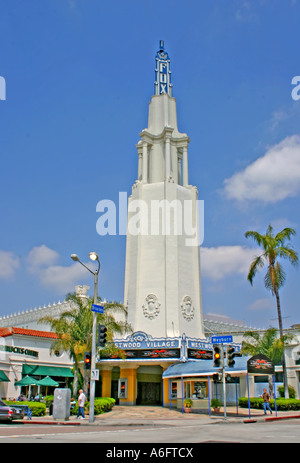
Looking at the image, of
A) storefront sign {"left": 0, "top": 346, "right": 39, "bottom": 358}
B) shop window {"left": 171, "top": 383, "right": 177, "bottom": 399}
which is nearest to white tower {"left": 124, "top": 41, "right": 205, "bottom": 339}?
shop window {"left": 171, "top": 383, "right": 177, "bottom": 399}

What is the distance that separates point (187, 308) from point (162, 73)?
3035cm

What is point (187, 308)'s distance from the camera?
4850cm

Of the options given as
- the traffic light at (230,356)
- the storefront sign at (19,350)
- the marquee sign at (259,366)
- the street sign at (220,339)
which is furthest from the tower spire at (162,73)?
the traffic light at (230,356)

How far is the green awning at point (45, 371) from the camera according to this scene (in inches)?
1606

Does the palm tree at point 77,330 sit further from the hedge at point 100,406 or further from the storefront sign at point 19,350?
the storefront sign at point 19,350

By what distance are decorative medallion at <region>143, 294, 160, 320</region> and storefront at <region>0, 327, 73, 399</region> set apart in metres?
9.16

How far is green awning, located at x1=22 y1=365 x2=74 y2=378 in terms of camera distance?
40787 millimetres

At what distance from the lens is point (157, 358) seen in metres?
41.8

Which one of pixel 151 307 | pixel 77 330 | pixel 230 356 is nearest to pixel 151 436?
pixel 230 356

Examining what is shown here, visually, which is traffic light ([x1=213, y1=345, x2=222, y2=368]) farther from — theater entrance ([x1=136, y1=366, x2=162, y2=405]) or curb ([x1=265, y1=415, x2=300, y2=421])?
theater entrance ([x1=136, y1=366, x2=162, y2=405])
